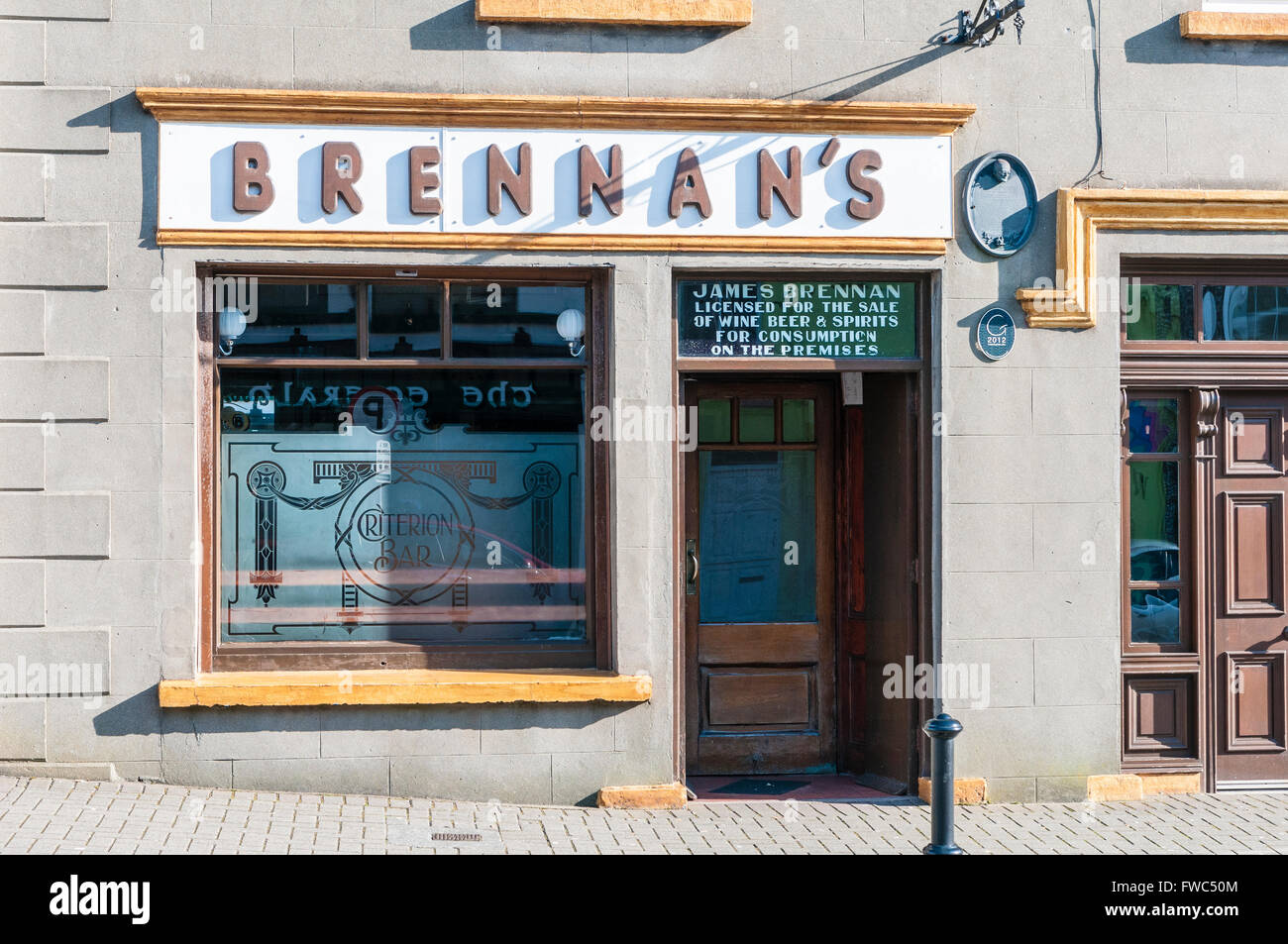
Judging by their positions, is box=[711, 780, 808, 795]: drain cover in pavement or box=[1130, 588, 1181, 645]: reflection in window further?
box=[1130, 588, 1181, 645]: reflection in window

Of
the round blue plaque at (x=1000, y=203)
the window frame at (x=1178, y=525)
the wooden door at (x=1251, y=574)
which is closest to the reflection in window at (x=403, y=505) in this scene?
the round blue plaque at (x=1000, y=203)

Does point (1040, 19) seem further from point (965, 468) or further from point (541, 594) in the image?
point (541, 594)

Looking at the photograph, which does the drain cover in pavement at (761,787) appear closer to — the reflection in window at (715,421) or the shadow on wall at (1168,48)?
the reflection in window at (715,421)

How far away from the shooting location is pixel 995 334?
8.38 metres

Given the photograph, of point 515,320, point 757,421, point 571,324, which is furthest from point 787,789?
point 515,320

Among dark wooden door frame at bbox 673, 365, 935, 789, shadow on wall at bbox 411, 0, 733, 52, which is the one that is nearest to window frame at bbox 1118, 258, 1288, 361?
dark wooden door frame at bbox 673, 365, 935, 789

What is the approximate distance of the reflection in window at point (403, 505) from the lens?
8172 mm

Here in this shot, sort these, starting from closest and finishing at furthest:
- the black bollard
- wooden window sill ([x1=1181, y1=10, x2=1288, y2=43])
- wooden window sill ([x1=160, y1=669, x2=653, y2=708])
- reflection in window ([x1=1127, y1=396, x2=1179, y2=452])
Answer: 1. the black bollard
2. wooden window sill ([x1=160, y1=669, x2=653, y2=708])
3. wooden window sill ([x1=1181, y1=10, x2=1288, y2=43])
4. reflection in window ([x1=1127, y1=396, x2=1179, y2=452])

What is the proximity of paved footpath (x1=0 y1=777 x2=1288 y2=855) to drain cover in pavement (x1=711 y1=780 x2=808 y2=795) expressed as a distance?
329mm

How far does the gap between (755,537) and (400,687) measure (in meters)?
2.72

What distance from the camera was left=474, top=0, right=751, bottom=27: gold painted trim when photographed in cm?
801

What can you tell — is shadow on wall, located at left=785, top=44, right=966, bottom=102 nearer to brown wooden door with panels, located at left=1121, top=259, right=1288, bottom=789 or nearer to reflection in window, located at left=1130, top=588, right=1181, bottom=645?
brown wooden door with panels, located at left=1121, top=259, right=1288, bottom=789

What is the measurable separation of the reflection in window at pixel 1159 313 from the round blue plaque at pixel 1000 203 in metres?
0.92
